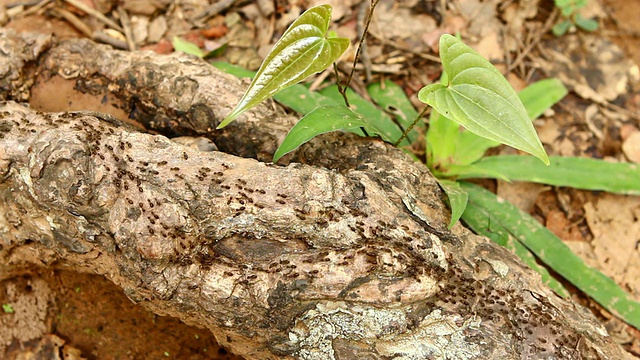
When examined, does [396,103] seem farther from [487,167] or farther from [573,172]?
[573,172]

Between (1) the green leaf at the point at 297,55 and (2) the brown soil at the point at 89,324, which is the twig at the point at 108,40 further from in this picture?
(1) the green leaf at the point at 297,55

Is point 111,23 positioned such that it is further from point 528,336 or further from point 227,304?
point 528,336

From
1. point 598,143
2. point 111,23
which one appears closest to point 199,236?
point 111,23

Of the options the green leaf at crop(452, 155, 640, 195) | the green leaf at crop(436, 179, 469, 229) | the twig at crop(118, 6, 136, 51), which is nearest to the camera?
the green leaf at crop(436, 179, 469, 229)

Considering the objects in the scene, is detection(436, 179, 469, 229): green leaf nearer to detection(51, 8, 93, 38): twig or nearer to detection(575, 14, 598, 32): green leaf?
detection(575, 14, 598, 32): green leaf

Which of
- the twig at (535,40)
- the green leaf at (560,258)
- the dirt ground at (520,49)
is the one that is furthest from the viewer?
the twig at (535,40)

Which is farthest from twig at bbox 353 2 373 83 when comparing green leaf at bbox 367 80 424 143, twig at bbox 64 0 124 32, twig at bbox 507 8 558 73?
twig at bbox 64 0 124 32

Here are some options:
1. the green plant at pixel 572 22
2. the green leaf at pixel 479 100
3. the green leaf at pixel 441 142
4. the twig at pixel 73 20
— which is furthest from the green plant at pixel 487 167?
the twig at pixel 73 20
